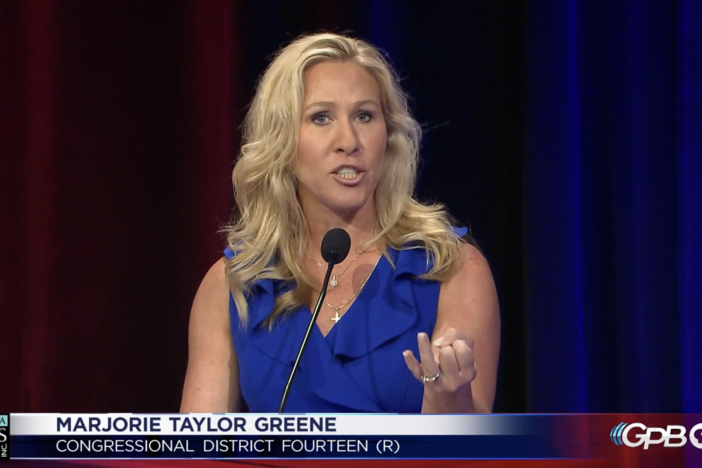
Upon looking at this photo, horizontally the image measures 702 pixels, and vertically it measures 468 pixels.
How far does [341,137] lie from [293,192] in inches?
8.6

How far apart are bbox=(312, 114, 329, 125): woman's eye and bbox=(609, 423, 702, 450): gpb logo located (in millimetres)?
894

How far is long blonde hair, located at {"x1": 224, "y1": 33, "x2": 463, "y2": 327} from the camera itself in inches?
72.1

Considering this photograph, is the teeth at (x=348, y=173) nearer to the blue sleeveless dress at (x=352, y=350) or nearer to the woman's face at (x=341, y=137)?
the woman's face at (x=341, y=137)

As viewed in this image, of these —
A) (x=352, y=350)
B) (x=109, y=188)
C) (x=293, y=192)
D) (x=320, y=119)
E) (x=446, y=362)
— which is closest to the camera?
(x=446, y=362)

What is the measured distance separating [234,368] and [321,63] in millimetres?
690

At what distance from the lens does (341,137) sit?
1.78m

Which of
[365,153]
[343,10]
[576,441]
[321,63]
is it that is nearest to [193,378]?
[365,153]

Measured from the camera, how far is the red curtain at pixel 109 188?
2.34 m

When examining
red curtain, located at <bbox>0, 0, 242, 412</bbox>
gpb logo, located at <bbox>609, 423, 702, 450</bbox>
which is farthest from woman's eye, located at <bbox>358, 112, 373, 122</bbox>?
gpb logo, located at <bbox>609, 423, 702, 450</bbox>

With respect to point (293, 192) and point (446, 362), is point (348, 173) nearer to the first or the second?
point (293, 192)

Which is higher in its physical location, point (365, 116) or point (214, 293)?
point (365, 116)

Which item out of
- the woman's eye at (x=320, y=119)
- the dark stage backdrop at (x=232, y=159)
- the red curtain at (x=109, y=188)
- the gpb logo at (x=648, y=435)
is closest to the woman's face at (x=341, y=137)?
the woman's eye at (x=320, y=119)

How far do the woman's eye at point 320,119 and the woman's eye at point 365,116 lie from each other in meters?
0.07

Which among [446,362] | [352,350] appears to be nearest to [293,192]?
[352,350]
